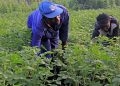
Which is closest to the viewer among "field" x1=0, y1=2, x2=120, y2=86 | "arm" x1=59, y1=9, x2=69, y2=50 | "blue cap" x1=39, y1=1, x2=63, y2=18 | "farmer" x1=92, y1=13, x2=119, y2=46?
"field" x1=0, y1=2, x2=120, y2=86

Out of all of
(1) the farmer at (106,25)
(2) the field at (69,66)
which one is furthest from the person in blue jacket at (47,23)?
(1) the farmer at (106,25)

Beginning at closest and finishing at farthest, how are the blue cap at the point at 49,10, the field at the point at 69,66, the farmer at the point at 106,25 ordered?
the field at the point at 69,66 < the blue cap at the point at 49,10 < the farmer at the point at 106,25

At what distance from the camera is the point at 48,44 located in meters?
3.13

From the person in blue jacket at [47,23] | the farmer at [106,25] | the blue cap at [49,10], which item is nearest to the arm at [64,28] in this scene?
the person in blue jacket at [47,23]

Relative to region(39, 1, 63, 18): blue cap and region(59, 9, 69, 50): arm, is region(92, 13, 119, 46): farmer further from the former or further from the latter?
region(39, 1, 63, 18): blue cap

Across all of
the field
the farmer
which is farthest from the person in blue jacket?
the farmer

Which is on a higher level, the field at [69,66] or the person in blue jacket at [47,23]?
the person in blue jacket at [47,23]

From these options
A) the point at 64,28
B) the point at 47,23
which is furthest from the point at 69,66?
the point at 64,28

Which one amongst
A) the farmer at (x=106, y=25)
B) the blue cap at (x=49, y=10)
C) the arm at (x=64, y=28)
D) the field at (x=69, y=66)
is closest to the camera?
the field at (x=69, y=66)

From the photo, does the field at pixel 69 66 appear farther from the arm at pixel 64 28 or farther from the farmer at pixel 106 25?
the farmer at pixel 106 25

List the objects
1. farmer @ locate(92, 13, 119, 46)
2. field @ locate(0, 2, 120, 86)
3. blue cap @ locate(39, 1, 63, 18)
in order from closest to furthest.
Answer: field @ locate(0, 2, 120, 86), blue cap @ locate(39, 1, 63, 18), farmer @ locate(92, 13, 119, 46)

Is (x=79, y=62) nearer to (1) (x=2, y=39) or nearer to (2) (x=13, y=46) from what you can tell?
(2) (x=13, y=46)

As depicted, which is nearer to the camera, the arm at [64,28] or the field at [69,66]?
the field at [69,66]

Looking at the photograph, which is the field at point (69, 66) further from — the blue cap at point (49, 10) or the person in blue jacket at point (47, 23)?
the blue cap at point (49, 10)
